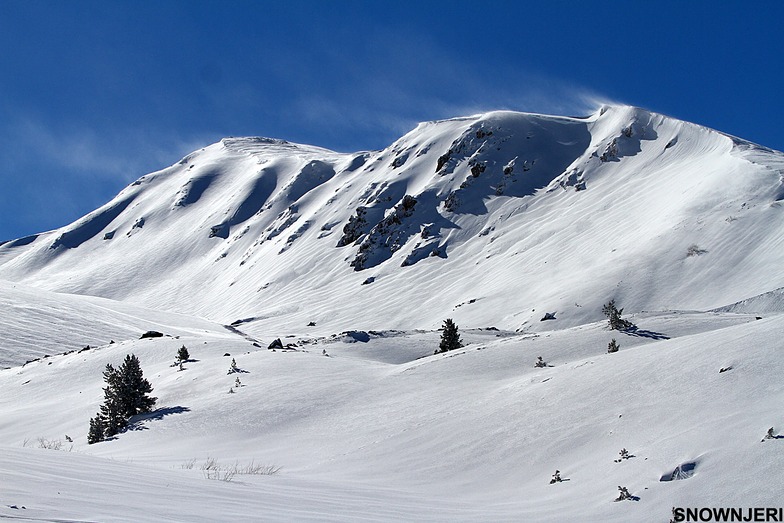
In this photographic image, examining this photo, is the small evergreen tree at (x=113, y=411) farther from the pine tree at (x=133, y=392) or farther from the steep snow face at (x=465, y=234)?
the steep snow face at (x=465, y=234)

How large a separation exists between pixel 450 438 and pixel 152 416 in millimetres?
8494

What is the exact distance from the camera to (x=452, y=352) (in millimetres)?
17688

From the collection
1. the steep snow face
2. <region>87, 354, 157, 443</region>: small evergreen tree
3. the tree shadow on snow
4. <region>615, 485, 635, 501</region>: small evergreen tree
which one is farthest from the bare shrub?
the steep snow face

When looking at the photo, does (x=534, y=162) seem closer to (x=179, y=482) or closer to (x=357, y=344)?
(x=357, y=344)

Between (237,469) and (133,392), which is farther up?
(133,392)

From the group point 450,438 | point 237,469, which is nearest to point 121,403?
point 237,469

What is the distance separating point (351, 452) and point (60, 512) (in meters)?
6.72

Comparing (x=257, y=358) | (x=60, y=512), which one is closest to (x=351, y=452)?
(x=60, y=512)

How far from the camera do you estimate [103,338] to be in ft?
127

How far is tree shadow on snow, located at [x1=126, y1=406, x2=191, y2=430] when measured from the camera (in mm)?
14687

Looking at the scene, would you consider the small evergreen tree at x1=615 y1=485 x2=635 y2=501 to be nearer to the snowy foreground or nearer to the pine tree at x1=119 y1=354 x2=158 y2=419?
the snowy foreground

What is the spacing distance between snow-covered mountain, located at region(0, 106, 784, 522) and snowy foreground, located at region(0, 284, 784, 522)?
0.05 metres

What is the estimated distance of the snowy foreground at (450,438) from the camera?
5797 millimetres

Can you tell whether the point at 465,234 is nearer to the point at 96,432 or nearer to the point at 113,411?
the point at 113,411
